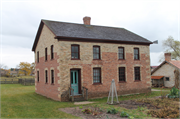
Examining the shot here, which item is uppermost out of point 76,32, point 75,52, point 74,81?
point 76,32

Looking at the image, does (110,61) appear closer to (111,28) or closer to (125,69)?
(125,69)

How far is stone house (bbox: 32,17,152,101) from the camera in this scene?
51.3 ft

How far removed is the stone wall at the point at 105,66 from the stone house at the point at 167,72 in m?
7.30

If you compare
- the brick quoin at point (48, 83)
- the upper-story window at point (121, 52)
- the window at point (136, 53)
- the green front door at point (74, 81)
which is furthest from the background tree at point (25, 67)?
the window at point (136, 53)

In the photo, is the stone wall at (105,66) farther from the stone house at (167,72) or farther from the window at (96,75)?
the stone house at (167,72)

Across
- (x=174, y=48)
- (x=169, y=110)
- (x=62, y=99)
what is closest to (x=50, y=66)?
(x=62, y=99)

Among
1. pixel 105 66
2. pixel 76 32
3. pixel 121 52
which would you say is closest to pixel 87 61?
pixel 105 66

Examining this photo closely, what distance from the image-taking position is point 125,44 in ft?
62.8

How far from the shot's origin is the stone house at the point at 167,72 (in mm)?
25391

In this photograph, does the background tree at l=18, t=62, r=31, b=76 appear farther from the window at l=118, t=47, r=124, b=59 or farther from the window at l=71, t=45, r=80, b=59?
the window at l=118, t=47, r=124, b=59

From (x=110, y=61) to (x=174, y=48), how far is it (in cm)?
3505

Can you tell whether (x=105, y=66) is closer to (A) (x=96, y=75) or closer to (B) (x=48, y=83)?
(A) (x=96, y=75)

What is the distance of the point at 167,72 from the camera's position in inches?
1035

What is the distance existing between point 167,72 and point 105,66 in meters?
14.0
